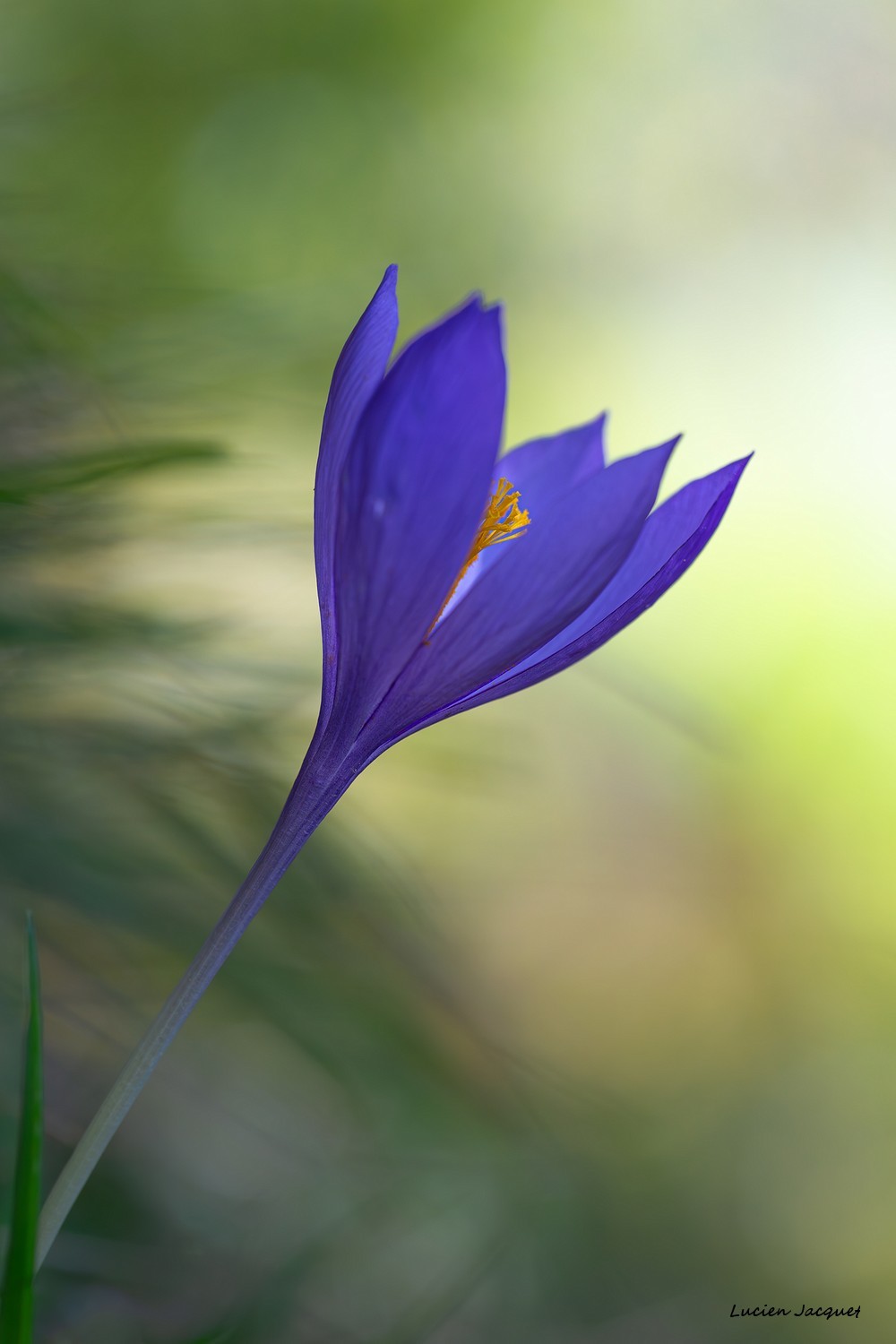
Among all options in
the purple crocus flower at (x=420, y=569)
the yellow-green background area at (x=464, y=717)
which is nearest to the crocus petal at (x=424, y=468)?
the purple crocus flower at (x=420, y=569)

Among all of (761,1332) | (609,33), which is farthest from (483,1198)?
(609,33)

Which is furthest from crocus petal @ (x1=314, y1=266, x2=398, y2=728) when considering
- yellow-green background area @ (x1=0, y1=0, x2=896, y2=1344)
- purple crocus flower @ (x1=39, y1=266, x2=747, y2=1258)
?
yellow-green background area @ (x1=0, y1=0, x2=896, y2=1344)

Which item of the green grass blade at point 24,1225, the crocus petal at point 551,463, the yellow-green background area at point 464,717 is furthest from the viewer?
the yellow-green background area at point 464,717

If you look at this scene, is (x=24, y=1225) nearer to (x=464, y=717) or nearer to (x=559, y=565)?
(x=559, y=565)

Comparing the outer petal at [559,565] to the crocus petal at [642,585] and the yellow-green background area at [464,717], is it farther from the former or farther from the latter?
the yellow-green background area at [464,717]

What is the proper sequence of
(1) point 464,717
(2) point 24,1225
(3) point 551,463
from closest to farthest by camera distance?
(2) point 24,1225
(3) point 551,463
(1) point 464,717

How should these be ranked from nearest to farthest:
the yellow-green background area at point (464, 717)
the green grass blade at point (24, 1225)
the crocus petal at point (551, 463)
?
1. the green grass blade at point (24, 1225)
2. the crocus petal at point (551, 463)
3. the yellow-green background area at point (464, 717)

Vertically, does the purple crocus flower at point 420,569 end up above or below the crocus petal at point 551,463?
below

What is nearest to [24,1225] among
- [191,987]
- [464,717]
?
[191,987]
